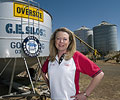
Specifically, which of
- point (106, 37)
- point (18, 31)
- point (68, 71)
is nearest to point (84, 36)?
point (106, 37)

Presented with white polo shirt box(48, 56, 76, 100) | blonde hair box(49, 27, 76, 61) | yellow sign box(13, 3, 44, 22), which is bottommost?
white polo shirt box(48, 56, 76, 100)

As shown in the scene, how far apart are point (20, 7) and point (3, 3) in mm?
614

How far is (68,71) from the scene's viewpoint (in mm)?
1752

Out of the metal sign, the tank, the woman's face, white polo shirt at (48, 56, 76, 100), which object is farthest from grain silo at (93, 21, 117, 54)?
white polo shirt at (48, 56, 76, 100)

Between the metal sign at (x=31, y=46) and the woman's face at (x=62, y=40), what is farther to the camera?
the metal sign at (x=31, y=46)

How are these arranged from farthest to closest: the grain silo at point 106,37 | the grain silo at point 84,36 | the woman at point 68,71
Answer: the grain silo at point 84,36, the grain silo at point 106,37, the woman at point 68,71

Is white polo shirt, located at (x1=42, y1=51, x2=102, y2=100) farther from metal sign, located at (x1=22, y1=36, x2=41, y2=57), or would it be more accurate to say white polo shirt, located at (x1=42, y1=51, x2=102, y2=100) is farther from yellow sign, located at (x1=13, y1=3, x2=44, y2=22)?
yellow sign, located at (x1=13, y1=3, x2=44, y2=22)

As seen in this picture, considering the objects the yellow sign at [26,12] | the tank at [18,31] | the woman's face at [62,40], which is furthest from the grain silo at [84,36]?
the woman's face at [62,40]

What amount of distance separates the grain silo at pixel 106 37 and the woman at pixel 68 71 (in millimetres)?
28239

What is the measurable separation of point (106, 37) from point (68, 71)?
28.5 meters

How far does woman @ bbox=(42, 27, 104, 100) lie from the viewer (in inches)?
68.3

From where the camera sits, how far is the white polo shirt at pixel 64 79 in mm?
1747

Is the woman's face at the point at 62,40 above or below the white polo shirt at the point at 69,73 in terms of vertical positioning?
above

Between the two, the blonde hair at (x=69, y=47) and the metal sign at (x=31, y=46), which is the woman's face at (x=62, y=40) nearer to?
the blonde hair at (x=69, y=47)
